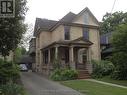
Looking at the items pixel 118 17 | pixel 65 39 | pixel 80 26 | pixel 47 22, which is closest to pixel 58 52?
pixel 65 39

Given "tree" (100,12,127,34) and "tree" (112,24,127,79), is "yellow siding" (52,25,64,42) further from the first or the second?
"tree" (100,12,127,34)

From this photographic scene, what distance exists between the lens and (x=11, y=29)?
15.2 metres

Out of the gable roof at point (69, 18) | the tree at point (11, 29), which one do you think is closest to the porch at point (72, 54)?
the gable roof at point (69, 18)

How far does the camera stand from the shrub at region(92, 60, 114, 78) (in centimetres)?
2848

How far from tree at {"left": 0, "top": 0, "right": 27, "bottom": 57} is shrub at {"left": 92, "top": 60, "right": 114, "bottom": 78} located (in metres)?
14.2

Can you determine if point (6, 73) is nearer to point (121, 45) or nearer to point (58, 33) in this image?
point (121, 45)

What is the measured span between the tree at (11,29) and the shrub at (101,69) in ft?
46.5

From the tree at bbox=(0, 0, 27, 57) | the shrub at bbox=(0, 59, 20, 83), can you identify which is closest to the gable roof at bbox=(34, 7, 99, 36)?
the shrub at bbox=(0, 59, 20, 83)

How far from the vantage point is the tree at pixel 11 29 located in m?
14.8

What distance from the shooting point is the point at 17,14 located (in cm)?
1540

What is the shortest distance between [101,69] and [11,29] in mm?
15899

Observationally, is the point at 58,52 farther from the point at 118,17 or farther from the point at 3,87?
the point at 118,17

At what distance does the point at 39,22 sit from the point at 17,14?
26492 millimetres

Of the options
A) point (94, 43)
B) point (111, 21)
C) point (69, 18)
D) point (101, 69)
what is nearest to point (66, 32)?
point (69, 18)
